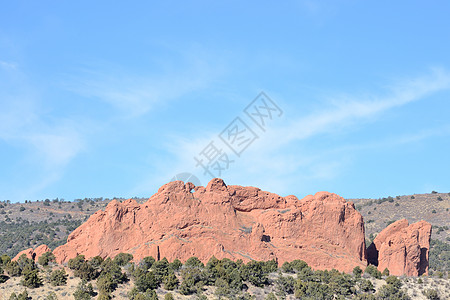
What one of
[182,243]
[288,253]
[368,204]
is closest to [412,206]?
[368,204]

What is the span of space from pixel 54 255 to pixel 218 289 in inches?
→ 662

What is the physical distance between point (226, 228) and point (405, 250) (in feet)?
63.1

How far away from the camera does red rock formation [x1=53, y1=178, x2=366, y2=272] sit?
6719 centimetres

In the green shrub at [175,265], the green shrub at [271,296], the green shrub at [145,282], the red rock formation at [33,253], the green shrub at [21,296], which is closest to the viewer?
the green shrub at [21,296]

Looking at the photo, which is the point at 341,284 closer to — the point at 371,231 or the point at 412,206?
the point at 371,231

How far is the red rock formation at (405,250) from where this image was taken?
7144 centimetres

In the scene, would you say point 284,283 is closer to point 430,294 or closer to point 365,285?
point 365,285

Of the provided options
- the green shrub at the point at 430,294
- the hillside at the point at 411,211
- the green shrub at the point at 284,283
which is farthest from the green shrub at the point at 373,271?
the hillside at the point at 411,211

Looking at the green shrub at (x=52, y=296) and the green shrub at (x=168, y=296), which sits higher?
the green shrub at (x=52, y=296)

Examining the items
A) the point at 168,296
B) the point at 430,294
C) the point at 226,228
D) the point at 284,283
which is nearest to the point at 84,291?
the point at 168,296

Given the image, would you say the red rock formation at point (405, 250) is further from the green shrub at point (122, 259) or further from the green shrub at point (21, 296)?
the green shrub at point (21, 296)

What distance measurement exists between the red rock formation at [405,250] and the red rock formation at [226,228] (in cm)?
259

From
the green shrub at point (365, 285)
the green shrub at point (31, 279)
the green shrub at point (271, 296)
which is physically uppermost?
the green shrub at point (31, 279)

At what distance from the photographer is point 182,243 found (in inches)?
2640
